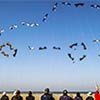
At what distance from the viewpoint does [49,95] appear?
95.9 feet

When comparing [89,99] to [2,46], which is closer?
[89,99]

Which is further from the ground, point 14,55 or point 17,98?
point 14,55

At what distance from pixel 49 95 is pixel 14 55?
11.8 m

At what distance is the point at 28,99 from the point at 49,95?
2.32 metres

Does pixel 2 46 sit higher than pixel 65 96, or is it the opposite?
pixel 2 46

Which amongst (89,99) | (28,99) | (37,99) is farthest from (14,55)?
(89,99)

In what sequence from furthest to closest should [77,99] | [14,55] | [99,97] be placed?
[14,55], [77,99], [99,97]

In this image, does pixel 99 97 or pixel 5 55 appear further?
pixel 5 55

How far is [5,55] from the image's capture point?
138 feet

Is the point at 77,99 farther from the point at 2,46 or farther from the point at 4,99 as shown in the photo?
the point at 2,46

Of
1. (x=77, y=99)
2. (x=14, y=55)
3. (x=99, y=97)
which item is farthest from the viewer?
(x=14, y=55)

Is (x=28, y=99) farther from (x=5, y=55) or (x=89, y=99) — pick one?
(x=5, y=55)

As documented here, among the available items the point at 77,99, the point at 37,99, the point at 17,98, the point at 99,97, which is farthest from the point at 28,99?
the point at 37,99

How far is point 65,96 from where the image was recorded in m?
29.2
